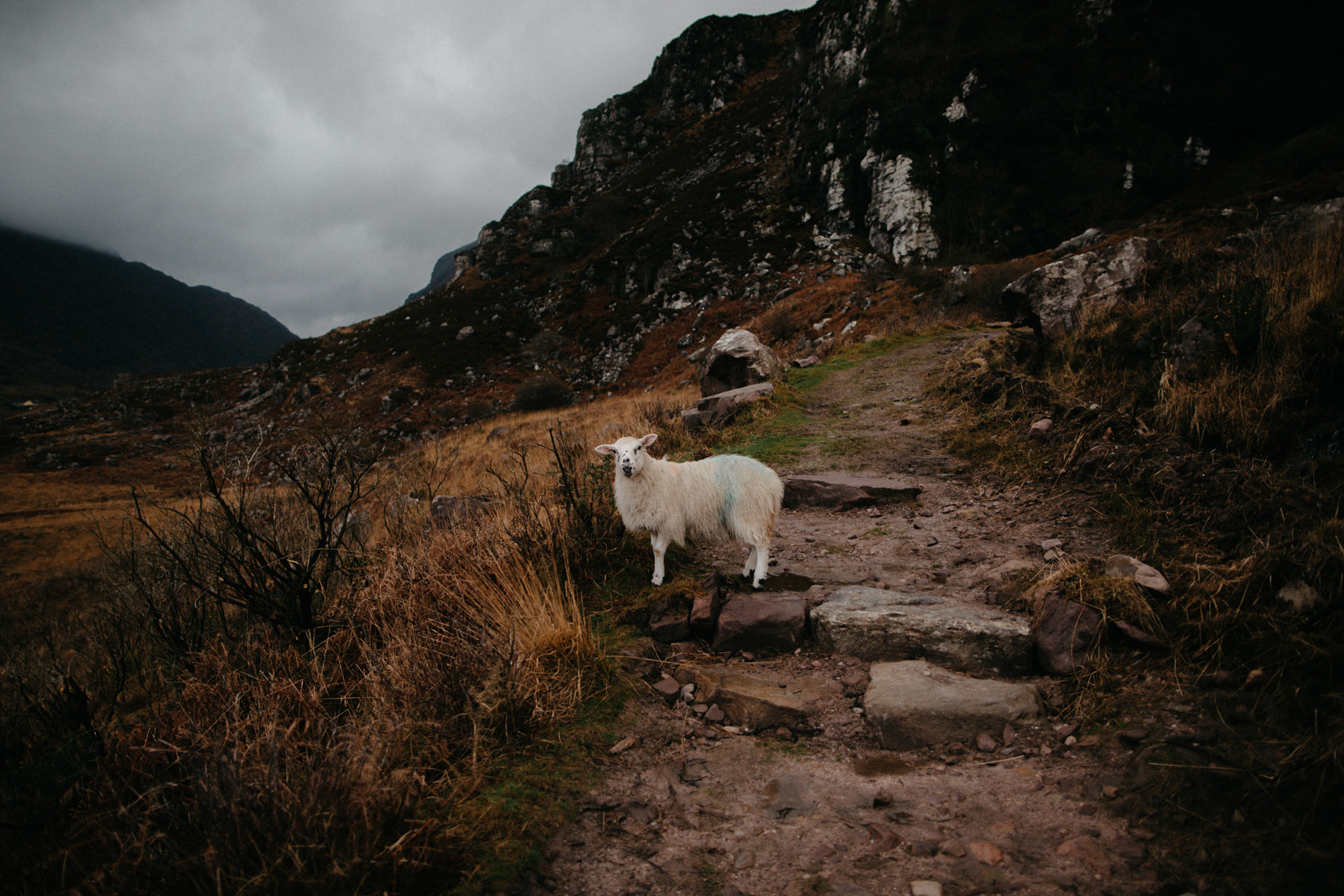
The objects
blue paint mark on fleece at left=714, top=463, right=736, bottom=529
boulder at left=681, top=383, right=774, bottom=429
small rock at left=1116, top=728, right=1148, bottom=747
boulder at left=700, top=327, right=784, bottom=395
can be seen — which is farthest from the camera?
boulder at left=700, top=327, right=784, bottom=395

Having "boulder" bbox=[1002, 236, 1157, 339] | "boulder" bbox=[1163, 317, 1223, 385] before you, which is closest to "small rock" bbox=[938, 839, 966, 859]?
"boulder" bbox=[1163, 317, 1223, 385]

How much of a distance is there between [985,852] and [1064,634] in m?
1.43

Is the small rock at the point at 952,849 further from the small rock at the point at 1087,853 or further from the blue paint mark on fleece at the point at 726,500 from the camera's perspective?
the blue paint mark on fleece at the point at 726,500

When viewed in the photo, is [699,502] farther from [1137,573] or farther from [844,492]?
[1137,573]

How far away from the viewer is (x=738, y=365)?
40.3 feet

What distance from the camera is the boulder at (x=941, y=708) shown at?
264 cm

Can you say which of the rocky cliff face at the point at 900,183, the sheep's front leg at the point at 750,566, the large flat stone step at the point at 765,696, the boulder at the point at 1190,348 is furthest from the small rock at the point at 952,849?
the rocky cliff face at the point at 900,183

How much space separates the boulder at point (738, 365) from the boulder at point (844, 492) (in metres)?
5.83

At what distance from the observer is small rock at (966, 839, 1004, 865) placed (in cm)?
190

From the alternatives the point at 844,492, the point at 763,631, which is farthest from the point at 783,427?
the point at 763,631

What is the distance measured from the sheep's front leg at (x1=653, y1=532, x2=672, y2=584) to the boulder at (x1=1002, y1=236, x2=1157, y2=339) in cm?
651

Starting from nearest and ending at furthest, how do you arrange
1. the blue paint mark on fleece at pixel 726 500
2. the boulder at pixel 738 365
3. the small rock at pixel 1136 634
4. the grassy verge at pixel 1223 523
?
the grassy verge at pixel 1223 523
the small rock at pixel 1136 634
the blue paint mark on fleece at pixel 726 500
the boulder at pixel 738 365

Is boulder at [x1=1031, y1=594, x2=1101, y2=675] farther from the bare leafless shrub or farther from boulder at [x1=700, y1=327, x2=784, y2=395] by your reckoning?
boulder at [x1=700, y1=327, x2=784, y2=395]

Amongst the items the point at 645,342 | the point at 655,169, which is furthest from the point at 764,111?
the point at 645,342
